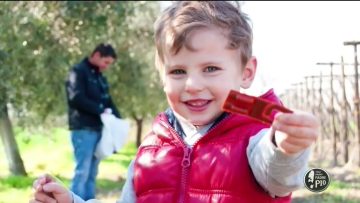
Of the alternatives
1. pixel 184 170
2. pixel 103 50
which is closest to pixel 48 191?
pixel 184 170

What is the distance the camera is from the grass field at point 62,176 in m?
4.96

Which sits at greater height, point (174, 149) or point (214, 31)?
point (214, 31)

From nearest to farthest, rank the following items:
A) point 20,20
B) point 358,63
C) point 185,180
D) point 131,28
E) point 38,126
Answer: point 185,180 → point 358,63 → point 20,20 → point 38,126 → point 131,28

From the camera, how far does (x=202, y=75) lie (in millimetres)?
1938

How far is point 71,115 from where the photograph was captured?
6520 mm

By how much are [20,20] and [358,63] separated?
5.50 metres

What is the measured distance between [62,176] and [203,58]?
23.4 feet

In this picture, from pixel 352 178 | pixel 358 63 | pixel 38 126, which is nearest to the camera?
pixel 358 63

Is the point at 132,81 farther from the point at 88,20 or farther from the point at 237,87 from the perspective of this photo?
the point at 237,87

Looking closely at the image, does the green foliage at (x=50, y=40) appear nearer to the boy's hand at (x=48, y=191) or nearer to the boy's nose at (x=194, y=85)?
the boy's hand at (x=48, y=191)

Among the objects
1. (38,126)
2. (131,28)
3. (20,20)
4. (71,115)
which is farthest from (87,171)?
(131,28)

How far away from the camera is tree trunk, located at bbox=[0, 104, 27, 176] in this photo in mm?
8906

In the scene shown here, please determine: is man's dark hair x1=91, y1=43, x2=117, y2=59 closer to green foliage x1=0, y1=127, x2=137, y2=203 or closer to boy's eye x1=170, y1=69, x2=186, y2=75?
green foliage x1=0, y1=127, x2=137, y2=203

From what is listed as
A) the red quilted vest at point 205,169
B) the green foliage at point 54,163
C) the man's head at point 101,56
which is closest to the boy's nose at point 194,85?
the red quilted vest at point 205,169
